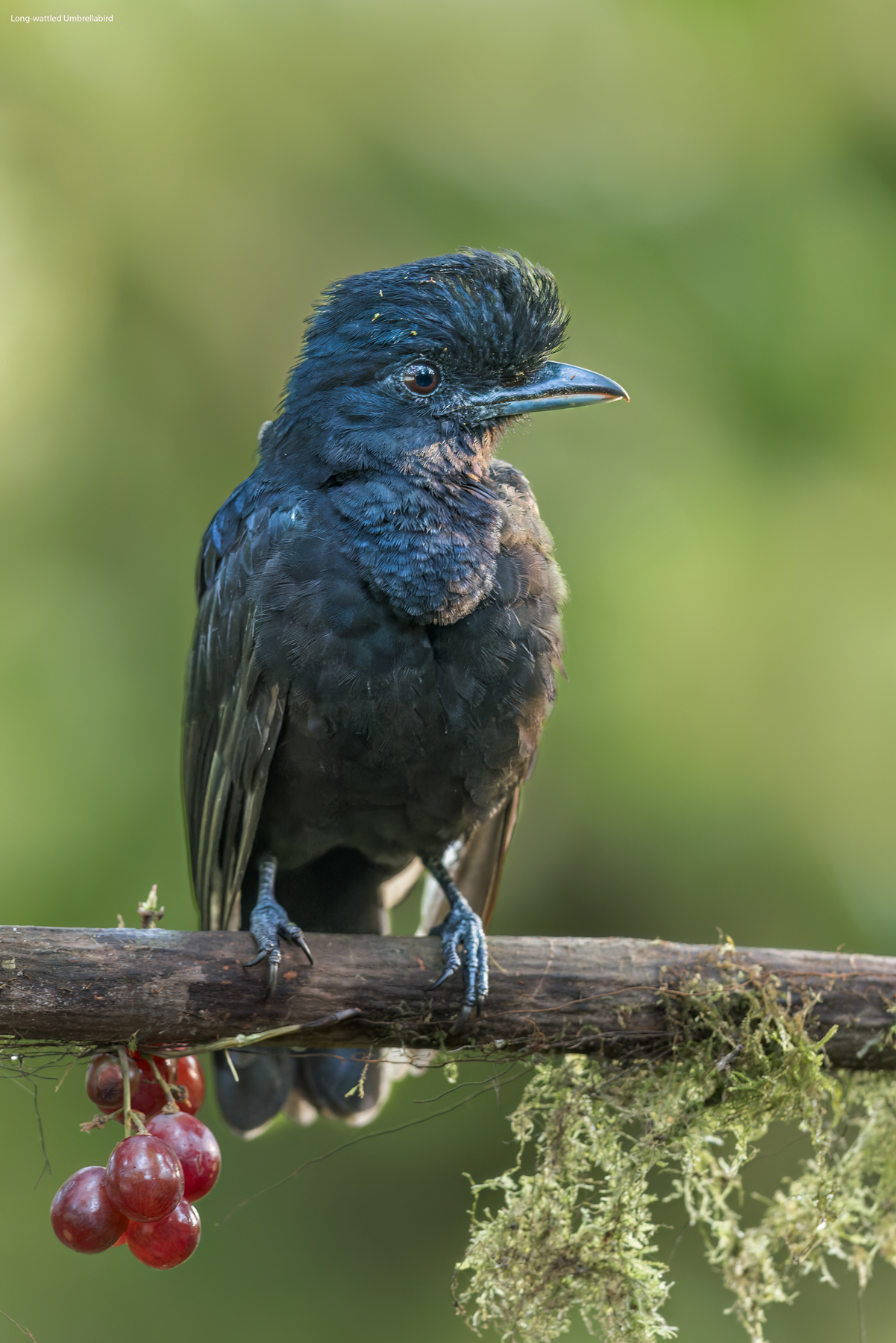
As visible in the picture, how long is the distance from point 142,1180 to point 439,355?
195cm

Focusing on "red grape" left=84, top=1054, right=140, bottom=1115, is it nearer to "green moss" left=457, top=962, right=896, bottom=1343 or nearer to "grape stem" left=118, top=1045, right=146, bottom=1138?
"grape stem" left=118, top=1045, right=146, bottom=1138

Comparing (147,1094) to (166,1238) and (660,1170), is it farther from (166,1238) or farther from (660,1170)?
(660,1170)

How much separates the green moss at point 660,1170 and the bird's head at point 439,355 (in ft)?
4.77

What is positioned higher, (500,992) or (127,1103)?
(500,992)

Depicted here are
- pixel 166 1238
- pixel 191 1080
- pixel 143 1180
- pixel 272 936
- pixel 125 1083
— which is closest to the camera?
pixel 143 1180

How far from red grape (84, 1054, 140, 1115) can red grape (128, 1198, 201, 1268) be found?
0.22 metres

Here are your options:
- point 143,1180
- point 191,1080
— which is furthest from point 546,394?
point 143,1180

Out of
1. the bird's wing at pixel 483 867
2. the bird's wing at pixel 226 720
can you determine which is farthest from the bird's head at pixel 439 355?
the bird's wing at pixel 483 867

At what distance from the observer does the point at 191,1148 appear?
198 cm

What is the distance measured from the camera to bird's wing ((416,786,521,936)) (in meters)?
3.33

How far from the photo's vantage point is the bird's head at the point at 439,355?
9.46 feet

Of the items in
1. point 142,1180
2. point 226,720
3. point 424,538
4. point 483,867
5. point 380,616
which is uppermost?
point 424,538

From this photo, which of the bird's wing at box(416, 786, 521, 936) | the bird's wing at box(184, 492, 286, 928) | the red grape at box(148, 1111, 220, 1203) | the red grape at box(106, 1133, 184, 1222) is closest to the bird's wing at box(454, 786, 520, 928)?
the bird's wing at box(416, 786, 521, 936)

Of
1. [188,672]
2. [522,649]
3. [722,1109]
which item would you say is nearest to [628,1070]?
[722,1109]
